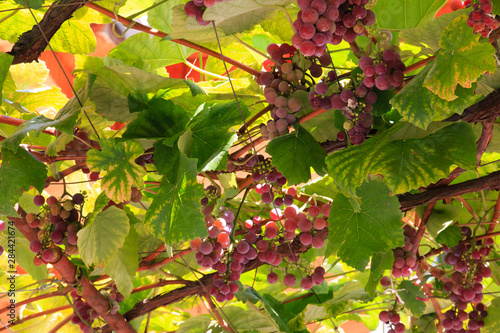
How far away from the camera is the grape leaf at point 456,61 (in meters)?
0.41

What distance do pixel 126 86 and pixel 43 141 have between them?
1.06 ft

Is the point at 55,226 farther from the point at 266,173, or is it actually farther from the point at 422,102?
the point at 422,102

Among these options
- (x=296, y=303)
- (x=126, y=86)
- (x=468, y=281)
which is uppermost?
(x=126, y=86)

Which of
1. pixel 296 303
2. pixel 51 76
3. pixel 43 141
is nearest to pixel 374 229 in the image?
pixel 296 303

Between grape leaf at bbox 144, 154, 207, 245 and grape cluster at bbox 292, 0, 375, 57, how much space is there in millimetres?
183

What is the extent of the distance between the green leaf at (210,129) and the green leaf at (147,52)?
0.25 m

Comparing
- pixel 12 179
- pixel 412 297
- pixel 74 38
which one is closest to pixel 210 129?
pixel 12 179

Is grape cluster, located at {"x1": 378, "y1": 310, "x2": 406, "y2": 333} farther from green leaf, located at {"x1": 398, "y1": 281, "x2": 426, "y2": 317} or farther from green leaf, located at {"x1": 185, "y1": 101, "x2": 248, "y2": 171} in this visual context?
green leaf, located at {"x1": 185, "y1": 101, "x2": 248, "y2": 171}

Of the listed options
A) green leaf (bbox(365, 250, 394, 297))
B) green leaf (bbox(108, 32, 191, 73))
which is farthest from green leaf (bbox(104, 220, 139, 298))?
green leaf (bbox(365, 250, 394, 297))

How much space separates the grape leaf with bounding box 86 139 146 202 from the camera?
0.54m

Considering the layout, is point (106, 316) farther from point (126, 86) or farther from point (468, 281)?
point (468, 281)

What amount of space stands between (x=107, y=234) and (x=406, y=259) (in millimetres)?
520

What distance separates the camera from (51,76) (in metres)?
1.52

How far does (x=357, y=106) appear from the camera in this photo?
1.66ft
